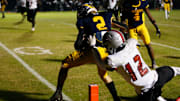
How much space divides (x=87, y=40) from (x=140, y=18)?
315 centimetres

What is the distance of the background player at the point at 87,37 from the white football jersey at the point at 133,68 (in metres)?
0.77

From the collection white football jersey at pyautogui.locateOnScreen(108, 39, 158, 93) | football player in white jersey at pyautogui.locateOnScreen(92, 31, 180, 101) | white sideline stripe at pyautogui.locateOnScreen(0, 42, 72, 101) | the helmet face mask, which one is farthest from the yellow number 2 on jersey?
white sideline stripe at pyautogui.locateOnScreen(0, 42, 72, 101)

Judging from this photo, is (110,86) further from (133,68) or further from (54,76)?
(54,76)

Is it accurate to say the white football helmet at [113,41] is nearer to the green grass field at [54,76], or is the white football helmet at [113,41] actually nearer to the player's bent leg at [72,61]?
the player's bent leg at [72,61]

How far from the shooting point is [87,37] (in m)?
5.13

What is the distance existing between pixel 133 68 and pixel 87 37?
124 cm

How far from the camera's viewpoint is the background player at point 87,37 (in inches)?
197

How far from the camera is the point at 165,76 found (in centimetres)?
436

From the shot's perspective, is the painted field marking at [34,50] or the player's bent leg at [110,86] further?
the painted field marking at [34,50]

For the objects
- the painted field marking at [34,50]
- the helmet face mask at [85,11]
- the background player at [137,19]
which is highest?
the helmet face mask at [85,11]

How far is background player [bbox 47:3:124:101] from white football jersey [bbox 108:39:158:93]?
769mm

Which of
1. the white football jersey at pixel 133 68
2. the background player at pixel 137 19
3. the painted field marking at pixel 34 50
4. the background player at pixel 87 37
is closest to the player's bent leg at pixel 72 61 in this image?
the background player at pixel 87 37

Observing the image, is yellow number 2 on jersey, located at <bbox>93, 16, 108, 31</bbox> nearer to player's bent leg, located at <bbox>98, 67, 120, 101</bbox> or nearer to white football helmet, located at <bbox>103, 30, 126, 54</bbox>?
player's bent leg, located at <bbox>98, 67, 120, 101</bbox>

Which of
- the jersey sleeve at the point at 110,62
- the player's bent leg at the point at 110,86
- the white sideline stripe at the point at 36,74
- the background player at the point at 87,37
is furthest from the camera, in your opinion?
the white sideline stripe at the point at 36,74
